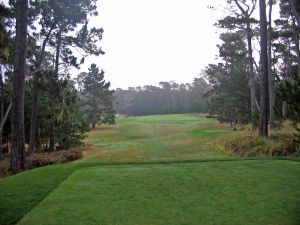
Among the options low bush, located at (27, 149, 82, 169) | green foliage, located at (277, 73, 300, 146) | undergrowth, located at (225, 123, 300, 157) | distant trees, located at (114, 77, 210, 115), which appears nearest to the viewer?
green foliage, located at (277, 73, 300, 146)

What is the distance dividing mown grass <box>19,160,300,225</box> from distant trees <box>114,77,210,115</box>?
87.1 metres

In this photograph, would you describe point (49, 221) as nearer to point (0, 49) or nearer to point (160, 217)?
point (160, 217)

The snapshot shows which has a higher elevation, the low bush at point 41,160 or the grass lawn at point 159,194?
the grass lawn at point 159,194

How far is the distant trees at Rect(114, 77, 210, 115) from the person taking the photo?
97562 mm

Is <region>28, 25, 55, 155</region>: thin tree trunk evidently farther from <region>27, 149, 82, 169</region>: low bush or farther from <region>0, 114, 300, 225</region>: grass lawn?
<region>0, 114, 300, 225</region>: grass lawn

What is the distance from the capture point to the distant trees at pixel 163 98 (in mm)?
97562

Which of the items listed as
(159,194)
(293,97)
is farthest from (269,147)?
(159,194)

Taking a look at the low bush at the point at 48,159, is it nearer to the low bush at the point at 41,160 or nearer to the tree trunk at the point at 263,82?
the low bush at the point at 41,160

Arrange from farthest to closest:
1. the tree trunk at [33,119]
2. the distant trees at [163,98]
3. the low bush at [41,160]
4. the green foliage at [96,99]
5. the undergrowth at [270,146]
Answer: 1. the distant trees at [163,98]
2. the green foliage at [96,99]
3. the tree trunk at [33,119]
4. the low bush at [41,160]
5. the undergrowth at [270,146]

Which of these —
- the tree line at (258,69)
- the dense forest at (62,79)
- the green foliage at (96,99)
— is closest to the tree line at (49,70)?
the dense forest at (62,79)

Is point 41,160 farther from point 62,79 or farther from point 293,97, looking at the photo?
point 293,97

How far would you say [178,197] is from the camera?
569cm

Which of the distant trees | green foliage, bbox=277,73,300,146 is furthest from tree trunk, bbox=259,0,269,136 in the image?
the distant trees

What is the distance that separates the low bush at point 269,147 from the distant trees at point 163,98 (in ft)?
253
